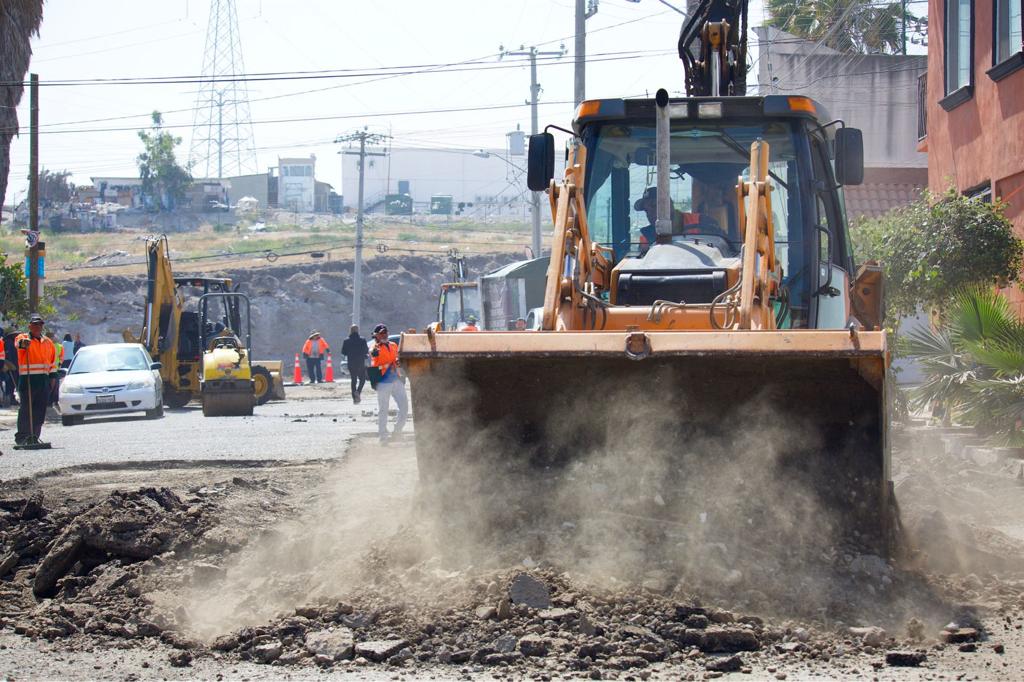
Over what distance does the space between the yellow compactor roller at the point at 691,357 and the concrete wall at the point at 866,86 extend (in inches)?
931

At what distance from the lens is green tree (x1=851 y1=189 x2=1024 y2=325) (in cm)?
1388

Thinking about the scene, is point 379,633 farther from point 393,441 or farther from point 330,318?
point 330,318

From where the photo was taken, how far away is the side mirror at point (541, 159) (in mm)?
8414

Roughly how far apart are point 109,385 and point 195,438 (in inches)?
179

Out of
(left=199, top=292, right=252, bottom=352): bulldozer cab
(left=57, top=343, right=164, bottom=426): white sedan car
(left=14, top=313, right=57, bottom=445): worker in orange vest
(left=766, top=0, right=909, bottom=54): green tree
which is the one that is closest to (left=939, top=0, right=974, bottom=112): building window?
(left=14, top=313, right=57, bottom=445): worker in orange vest

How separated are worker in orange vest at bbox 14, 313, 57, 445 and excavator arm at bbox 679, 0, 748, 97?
9189 millimetres

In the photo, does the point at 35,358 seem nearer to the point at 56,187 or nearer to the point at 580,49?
the point at 580,49

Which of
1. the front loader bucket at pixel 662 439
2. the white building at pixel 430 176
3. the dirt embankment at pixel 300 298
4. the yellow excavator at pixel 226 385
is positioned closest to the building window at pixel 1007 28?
the front loader bucket at pixel 662 439

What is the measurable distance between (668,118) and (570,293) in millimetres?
1322

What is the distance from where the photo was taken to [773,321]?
7.65 m

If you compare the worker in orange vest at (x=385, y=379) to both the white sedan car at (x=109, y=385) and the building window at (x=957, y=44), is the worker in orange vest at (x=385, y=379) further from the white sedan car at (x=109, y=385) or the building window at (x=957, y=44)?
the building window at (x=957, y=44)

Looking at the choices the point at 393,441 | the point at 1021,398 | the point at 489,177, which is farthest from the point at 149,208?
the point at 1021,398

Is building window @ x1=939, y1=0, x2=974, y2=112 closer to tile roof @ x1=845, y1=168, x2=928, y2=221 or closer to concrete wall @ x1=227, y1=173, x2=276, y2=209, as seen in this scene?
tile roof @ x1=845, y1=168, x2=928, y2=221

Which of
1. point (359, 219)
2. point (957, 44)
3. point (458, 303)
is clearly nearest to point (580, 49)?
point (458, 303)
